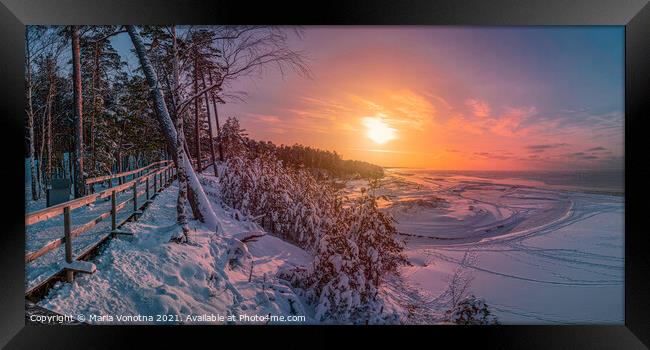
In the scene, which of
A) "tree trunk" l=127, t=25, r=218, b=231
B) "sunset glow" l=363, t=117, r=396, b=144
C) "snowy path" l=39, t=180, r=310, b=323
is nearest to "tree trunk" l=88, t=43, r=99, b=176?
"tree trunk" l=127, t=25, r=218, b=231

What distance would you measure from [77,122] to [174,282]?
3.10 metres

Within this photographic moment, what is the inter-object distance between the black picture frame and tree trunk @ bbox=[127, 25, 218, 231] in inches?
16.3

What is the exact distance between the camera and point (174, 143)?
3492mm

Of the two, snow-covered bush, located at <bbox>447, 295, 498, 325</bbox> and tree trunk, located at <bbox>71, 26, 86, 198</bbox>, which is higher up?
tree trunk, located at <bbox>71, 26, 86, 198</bbox>

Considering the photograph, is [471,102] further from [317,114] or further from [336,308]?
[336,308]

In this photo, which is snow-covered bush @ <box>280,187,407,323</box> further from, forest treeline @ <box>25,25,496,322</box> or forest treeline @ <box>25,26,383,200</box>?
forest treeline @ <box>25,26,383,200</box>

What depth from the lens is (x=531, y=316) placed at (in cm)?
325

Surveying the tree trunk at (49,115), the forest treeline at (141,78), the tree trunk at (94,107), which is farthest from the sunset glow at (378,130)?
the tree trunk at (49,115)

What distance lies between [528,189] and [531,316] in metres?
1.73

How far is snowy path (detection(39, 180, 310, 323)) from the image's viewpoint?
2.81 metres

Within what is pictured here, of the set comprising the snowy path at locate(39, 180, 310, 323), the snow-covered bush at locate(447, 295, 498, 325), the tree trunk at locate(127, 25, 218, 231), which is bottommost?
the snow-covered bush at locate(447, 295, 498, 325)

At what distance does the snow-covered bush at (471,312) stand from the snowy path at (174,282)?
200 centimetres
